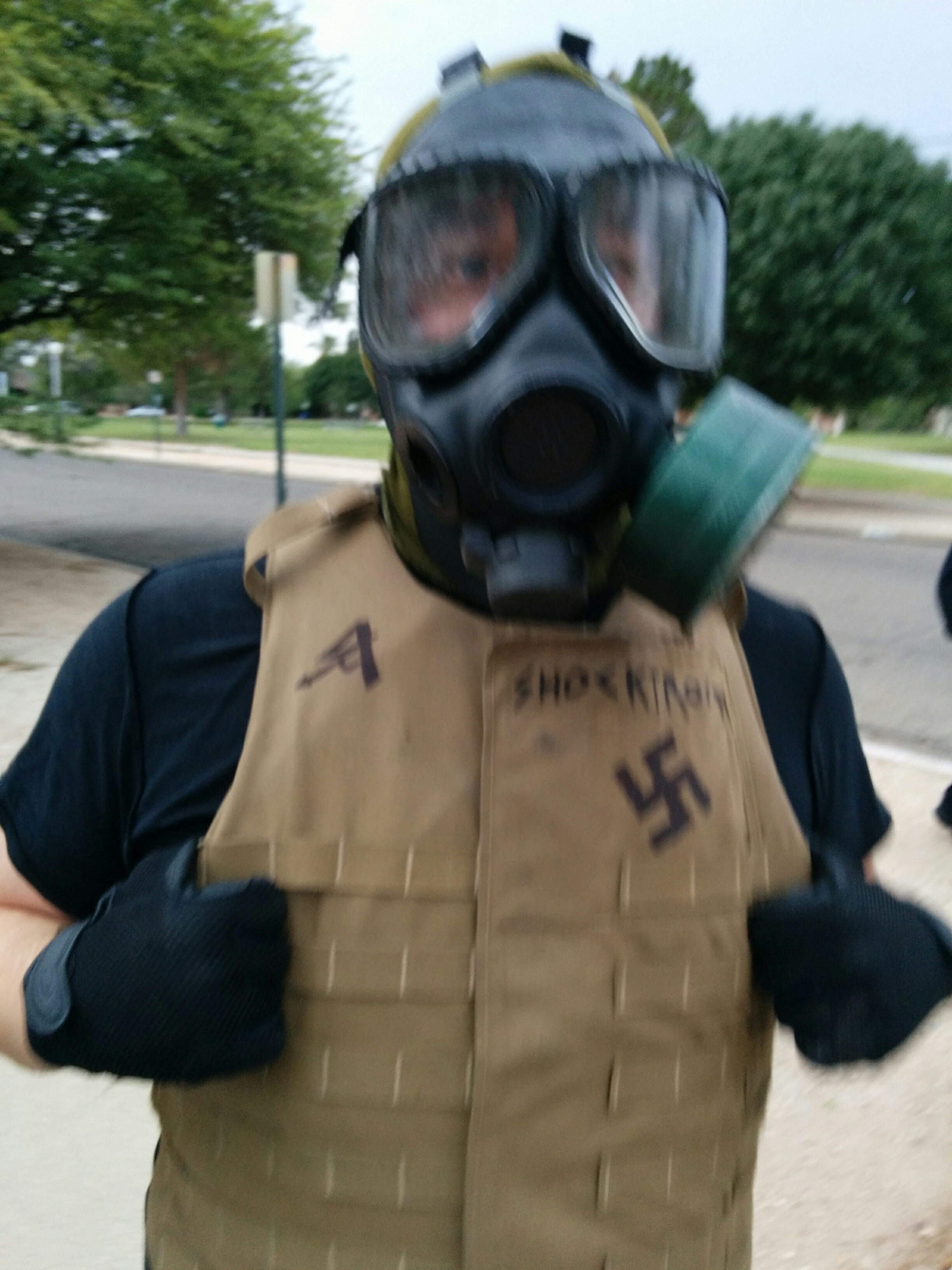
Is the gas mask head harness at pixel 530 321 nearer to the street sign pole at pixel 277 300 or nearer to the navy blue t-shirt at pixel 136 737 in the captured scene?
the navy blue t-shirt at pixel 136 737

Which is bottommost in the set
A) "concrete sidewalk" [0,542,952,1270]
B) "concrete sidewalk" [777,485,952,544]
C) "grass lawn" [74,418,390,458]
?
"grass lawn" [74,418,390,458]

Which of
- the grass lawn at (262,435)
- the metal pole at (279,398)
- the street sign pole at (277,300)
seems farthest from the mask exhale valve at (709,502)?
the grass lawn at (262,435)

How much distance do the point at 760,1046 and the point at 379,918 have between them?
44 centimetres

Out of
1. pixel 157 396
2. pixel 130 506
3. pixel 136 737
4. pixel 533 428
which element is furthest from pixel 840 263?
pixel 157 396

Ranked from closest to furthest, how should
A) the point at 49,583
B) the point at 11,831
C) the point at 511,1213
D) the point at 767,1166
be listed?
the point at 511,1213 < the point at 11,831 < the point at 767,1166 < the point at 49,583

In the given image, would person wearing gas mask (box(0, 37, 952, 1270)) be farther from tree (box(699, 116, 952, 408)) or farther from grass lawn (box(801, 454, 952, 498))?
grass lawn (box(801, 454, 952, 498))

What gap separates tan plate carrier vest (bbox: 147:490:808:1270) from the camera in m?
1.04

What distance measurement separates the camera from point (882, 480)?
75.8ft

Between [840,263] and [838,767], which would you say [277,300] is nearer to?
[838,767]

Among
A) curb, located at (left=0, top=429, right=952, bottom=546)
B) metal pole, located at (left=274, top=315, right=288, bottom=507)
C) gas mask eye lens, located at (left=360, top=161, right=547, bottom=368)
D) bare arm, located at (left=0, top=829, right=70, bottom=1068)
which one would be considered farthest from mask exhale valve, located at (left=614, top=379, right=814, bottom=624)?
metal pole, located at (left=274, top=315, right=288, bottom=507)

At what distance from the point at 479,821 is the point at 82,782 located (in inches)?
14.8

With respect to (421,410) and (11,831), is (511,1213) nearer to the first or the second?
(11,831)

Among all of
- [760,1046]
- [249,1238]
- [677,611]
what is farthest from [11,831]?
[760,1046]

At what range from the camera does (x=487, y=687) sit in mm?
1091
